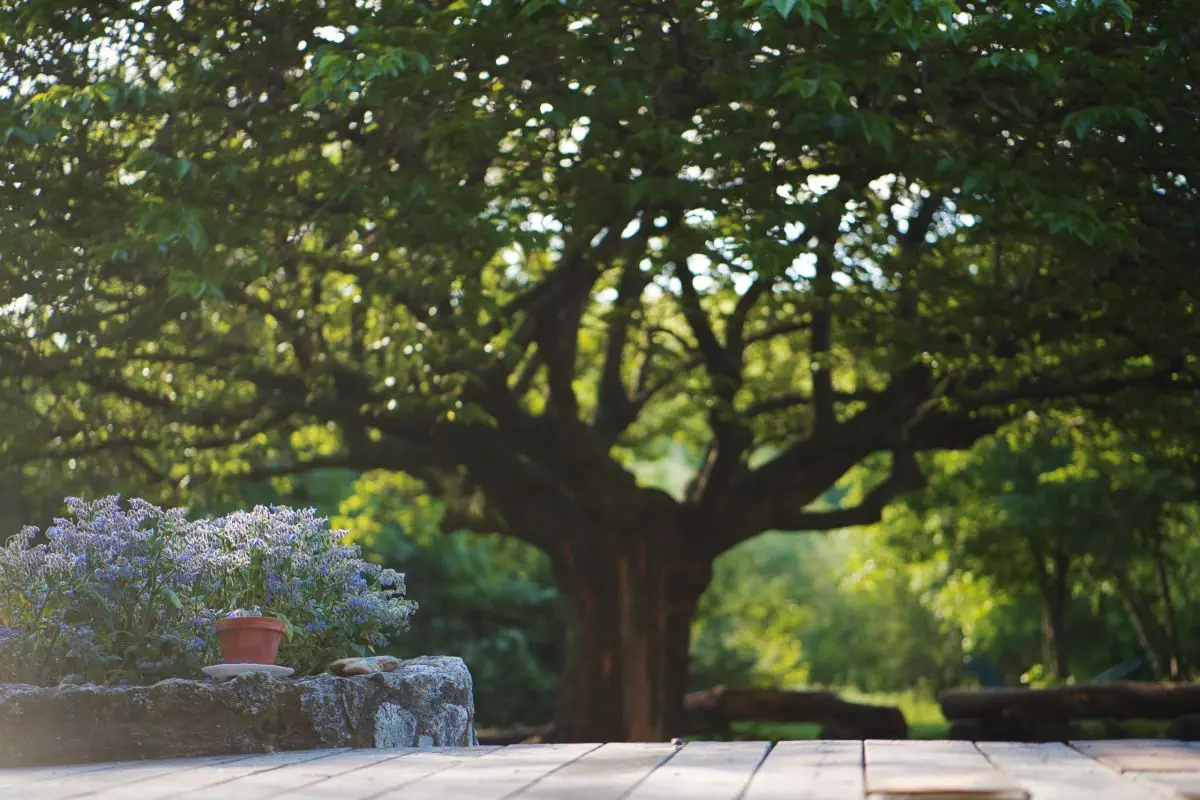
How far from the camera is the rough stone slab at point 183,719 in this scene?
648cm

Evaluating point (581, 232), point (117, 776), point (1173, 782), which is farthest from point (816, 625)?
point (1173, 782)

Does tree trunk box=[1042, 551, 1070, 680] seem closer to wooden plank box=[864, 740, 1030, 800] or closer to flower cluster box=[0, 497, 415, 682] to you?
flower cluster box=[0, 497, 415, 682]

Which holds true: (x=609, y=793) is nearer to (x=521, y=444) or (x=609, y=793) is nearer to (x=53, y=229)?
(x=53, y=229)

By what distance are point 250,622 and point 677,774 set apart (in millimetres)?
3162

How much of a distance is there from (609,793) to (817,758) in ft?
3.85

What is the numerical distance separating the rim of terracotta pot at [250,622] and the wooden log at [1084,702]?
13.1 metres

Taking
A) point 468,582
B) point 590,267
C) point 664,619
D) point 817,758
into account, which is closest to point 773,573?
point 468,582

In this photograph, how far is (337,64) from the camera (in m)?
8.16

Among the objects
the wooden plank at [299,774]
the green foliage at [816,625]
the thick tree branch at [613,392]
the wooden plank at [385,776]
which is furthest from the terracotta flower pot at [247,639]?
the green foliage at [816,625]

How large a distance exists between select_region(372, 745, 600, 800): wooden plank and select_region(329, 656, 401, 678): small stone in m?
1.21

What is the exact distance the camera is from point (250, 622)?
23.4 ft

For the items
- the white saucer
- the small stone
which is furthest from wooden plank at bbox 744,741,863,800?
the white saucer

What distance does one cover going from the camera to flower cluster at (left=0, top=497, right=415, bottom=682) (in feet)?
23.6

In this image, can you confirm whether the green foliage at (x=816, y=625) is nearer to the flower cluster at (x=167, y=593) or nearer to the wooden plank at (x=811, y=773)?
the flower cluster at (x=167, y=593)
